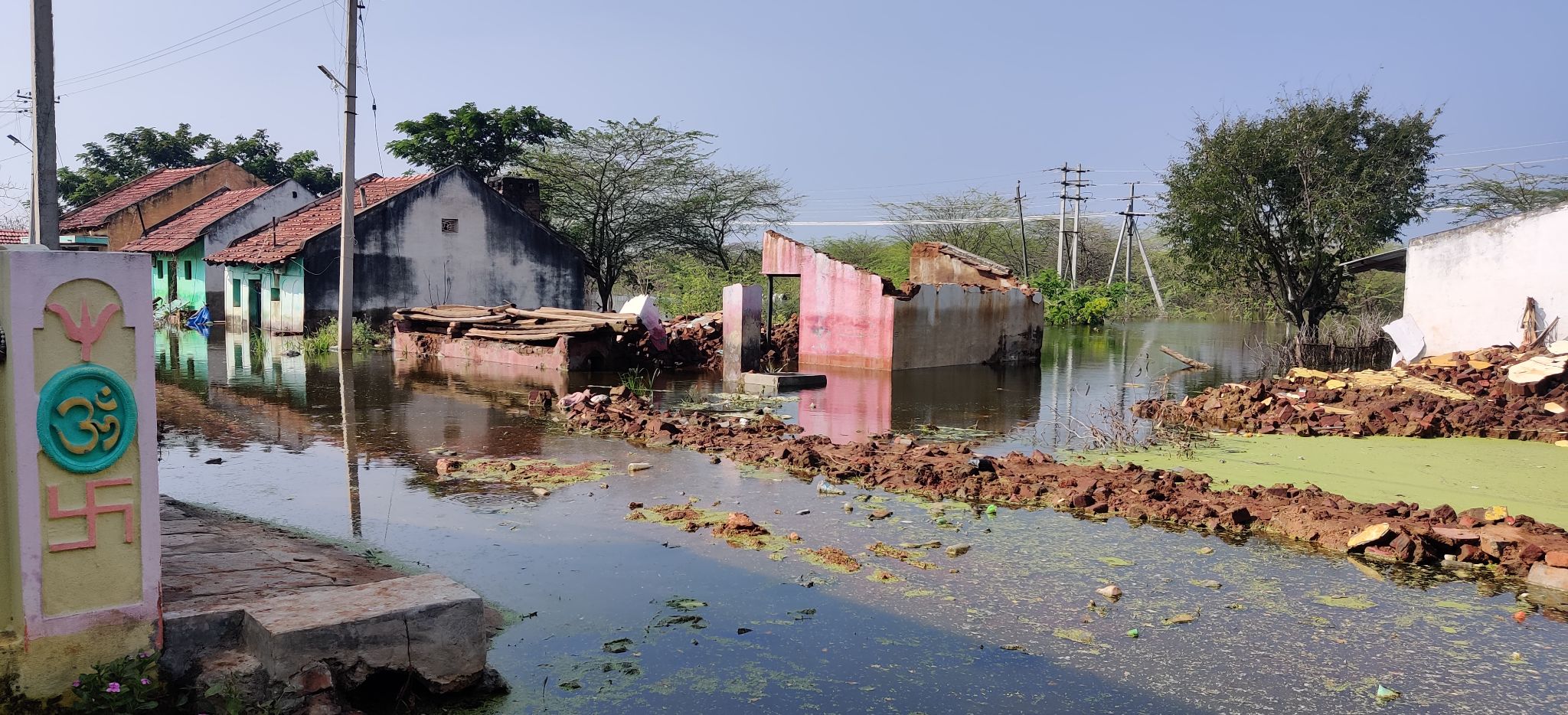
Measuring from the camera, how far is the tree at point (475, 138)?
36.9 meters

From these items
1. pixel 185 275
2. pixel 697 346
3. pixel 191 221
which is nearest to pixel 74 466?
pixel 697 346

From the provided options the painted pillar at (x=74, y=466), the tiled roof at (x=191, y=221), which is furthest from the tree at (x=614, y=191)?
the painted pillar at (x=74, y=466)

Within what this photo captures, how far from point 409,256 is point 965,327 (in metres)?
14.8

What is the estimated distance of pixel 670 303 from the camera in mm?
30891

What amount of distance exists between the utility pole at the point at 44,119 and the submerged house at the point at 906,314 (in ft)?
38.1

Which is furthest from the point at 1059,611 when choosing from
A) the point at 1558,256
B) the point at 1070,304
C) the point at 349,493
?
the point at 1070,304

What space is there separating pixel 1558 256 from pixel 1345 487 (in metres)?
11.0

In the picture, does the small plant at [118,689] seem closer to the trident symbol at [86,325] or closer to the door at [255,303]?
the trident symbol at [86,325]

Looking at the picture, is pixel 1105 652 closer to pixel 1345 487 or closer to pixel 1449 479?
→ pixel 1345 487

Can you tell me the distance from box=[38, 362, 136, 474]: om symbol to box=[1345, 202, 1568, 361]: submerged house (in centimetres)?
1867

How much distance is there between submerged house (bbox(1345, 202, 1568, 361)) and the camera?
54.7 feet

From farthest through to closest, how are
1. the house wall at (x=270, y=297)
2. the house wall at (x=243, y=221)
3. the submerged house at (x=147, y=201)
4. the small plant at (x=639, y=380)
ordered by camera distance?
1. the submerged house at (x=147, y=201)
2. the house wall at (x=243, y=221)
3. the house wall at (x=270, y=297)
4. the small plant at (x=639, y=380)

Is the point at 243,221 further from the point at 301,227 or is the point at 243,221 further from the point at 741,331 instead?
the point at 741,331

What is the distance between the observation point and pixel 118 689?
3.54 m
